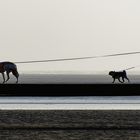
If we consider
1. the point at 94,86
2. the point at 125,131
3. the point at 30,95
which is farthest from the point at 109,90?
the point at 125,131

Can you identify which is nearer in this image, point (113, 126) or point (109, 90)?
point (113, 126)

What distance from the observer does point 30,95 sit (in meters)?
23.7

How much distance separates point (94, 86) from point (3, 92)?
153 inches

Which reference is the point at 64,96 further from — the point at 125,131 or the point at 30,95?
the point at 125,131

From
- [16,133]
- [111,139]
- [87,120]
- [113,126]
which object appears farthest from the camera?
[87,120]

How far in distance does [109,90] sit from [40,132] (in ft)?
53.3

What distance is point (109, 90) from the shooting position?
966 inches

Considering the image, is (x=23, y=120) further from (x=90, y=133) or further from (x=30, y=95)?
(x=30, y=95)

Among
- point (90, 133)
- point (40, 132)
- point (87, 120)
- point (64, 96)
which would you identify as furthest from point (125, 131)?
point (64, 96)

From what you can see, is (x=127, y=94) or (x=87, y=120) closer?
(x=87, y=120)

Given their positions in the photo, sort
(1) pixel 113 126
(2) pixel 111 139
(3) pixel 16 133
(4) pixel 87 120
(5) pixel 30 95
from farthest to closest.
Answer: (5) pixel 30 95 < (4) pixel 87 120 < (1) pixel 113 126 < (3) pixel 16 133 < (2) pixel 111 139

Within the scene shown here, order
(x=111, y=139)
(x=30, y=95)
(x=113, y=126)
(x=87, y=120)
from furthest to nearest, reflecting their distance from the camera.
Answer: (x=30, y=95), (x=87, y=120), (x=113, y=126), (x=111, y=139)

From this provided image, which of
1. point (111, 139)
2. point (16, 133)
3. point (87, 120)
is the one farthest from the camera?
point (87, 120)

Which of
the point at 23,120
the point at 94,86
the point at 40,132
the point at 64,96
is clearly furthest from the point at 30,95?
the point at 40,132
